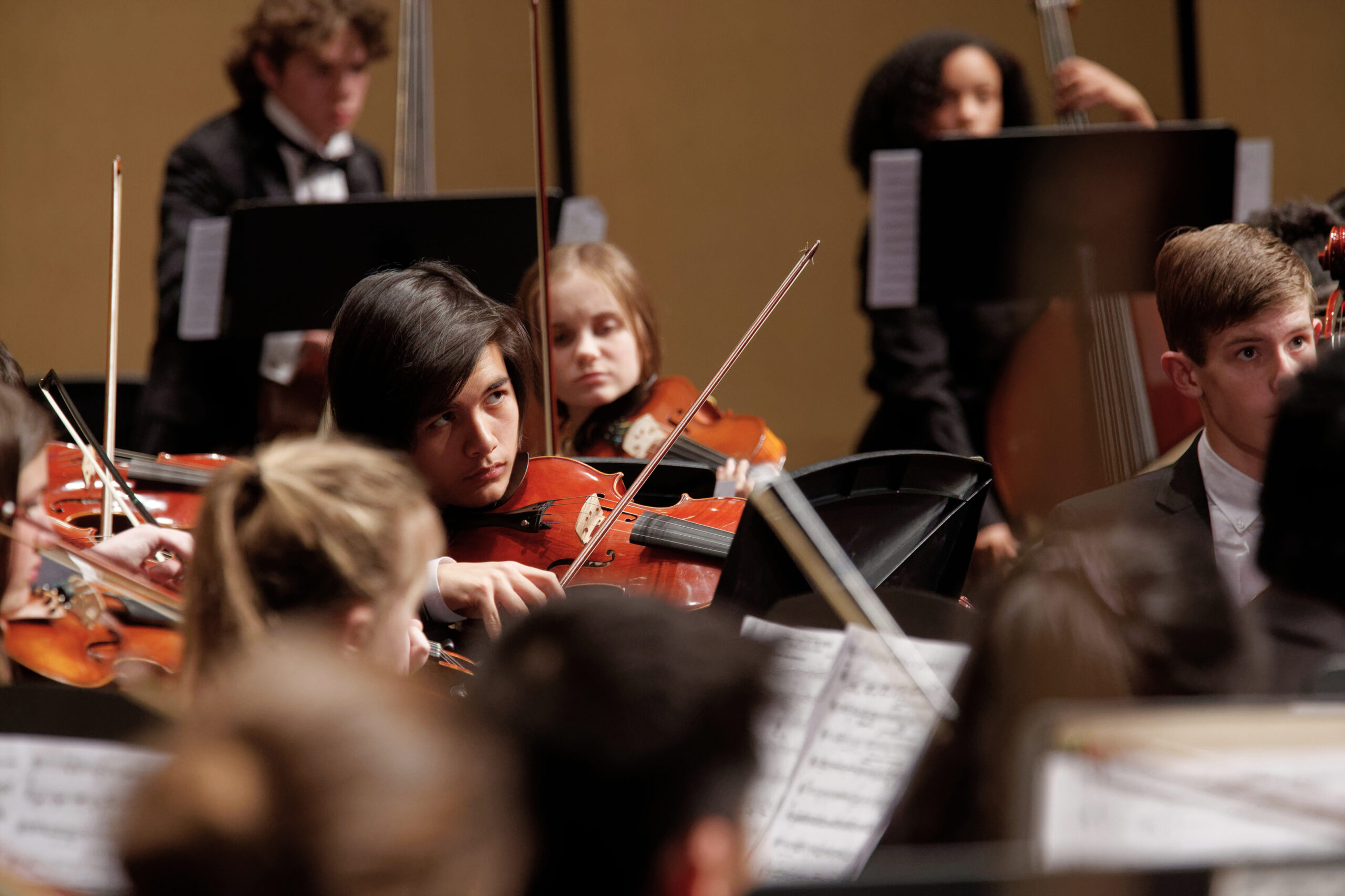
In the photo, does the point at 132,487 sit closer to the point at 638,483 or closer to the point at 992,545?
the point at 638,483

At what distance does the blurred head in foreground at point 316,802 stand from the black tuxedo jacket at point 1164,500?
0.87 metres

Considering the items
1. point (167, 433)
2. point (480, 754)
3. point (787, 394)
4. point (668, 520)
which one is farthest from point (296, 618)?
point (787, 394)

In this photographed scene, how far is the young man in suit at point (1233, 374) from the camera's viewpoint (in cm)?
142

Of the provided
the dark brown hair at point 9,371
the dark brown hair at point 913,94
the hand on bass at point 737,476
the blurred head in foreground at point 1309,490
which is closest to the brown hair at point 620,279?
the hand on bass at point 737,476

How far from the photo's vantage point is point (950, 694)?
34.6 inches

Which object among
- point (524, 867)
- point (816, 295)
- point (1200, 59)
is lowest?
point (524, 867)

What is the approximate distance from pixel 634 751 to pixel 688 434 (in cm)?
142

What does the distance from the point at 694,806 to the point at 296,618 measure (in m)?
0.35

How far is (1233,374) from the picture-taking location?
1451 millimetres

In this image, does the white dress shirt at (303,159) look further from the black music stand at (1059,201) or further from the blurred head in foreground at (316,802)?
the blurred head in foreground at (316,802)

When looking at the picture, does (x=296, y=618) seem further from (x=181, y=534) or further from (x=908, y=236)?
(x=908, y=236)

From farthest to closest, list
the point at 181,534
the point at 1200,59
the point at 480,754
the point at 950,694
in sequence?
the point at 1200,59, the point at 181,534, the point at 950,694, the point at 480,754

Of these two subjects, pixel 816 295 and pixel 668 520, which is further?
pixel 816 295

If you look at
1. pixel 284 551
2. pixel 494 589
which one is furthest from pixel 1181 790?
pixel 494 589
